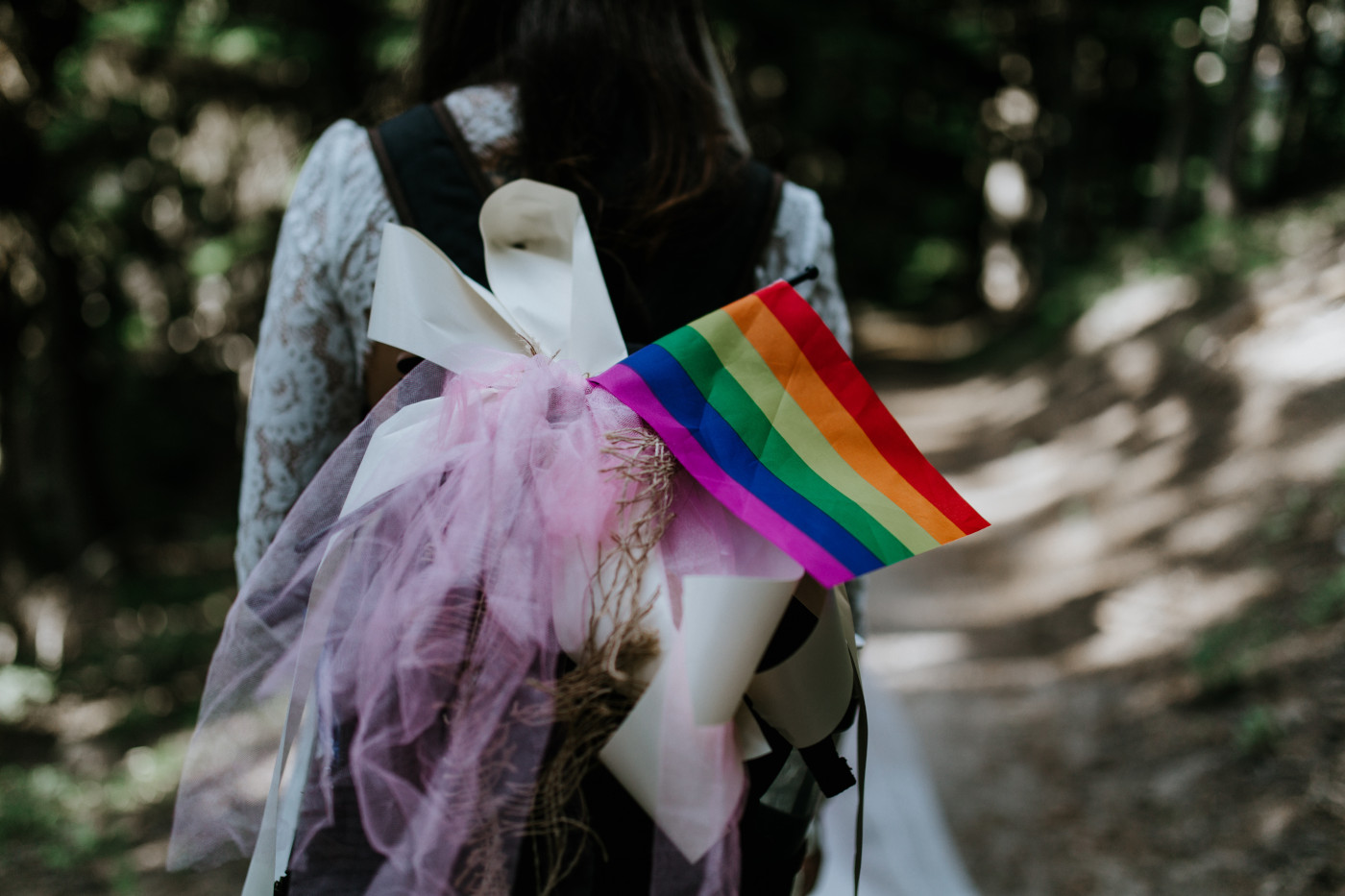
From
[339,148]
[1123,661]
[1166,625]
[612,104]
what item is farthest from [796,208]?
[1166,625]

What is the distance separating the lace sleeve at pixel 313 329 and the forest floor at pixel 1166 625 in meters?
3.06

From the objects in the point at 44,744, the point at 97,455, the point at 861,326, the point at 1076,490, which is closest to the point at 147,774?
the point at 44,744

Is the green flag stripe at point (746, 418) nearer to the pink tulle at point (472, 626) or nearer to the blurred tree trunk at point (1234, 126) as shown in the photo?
the pink tulle at point (472, 626)

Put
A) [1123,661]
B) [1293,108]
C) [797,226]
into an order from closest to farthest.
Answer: [797,226] → [1123,661] → [1293,108]

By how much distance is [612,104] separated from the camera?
134 cm

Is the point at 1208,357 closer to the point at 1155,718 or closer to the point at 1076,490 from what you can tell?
the point at 1076,490

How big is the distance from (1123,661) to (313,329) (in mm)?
4696

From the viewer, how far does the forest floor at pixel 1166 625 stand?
11.0 ft

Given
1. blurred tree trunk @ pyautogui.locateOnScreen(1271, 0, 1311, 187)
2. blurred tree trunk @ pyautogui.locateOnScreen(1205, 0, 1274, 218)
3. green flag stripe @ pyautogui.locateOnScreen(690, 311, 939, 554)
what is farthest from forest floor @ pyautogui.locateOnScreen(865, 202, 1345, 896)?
blurred tree trunk @ pyautogui.locateOnScreen(1271, 0, 1311, 187)

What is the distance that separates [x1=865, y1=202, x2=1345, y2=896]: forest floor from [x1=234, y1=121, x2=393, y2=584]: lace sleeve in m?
3.06

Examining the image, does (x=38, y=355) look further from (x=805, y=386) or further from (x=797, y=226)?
(x=805, y=386)

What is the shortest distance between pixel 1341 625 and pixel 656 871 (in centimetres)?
380

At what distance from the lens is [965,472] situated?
31.4ft

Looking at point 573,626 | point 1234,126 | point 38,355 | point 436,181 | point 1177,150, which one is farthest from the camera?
point 1177,150
